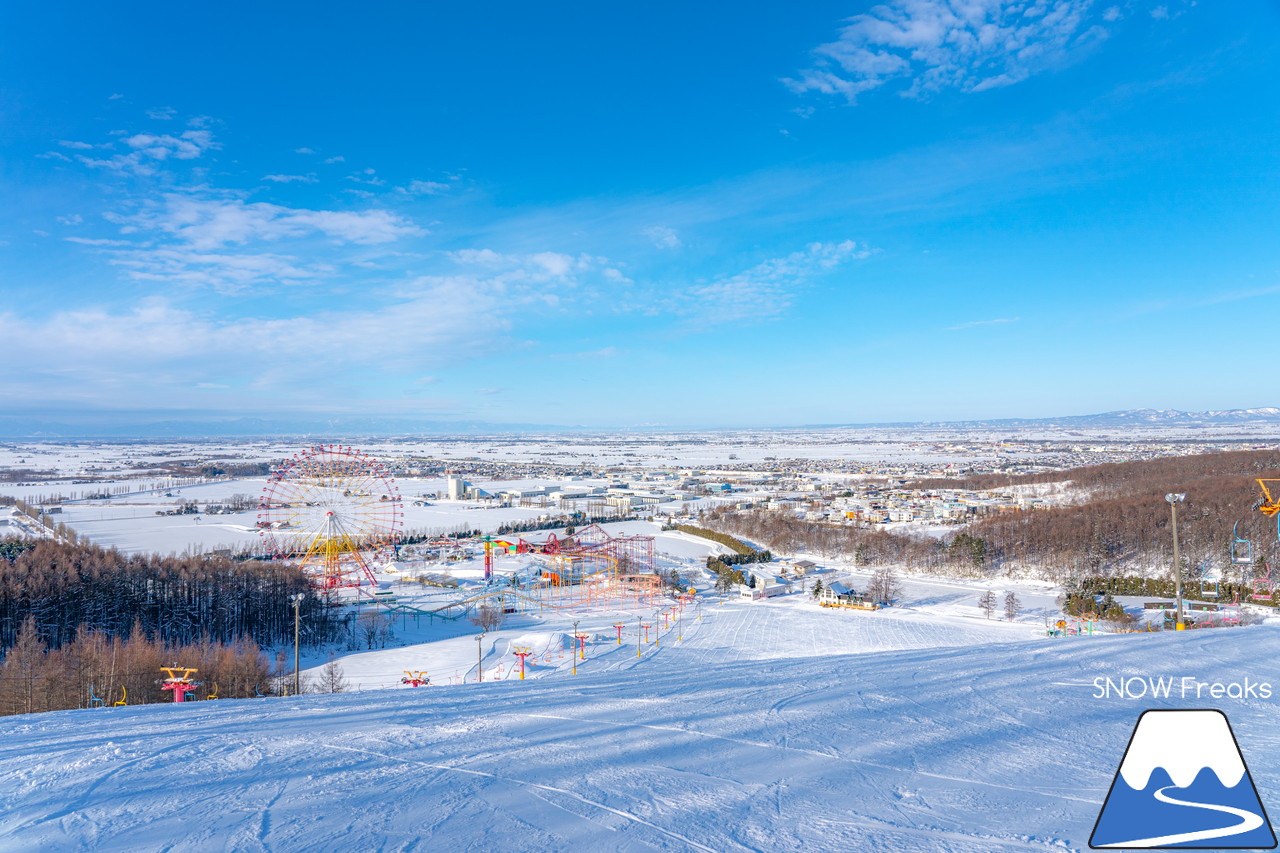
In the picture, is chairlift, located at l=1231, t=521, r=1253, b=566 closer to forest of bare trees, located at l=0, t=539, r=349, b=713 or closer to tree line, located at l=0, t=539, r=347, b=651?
forest of bare trees, located at l=0, t=539, r=349, b=713

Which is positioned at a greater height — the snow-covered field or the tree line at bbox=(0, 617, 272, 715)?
the snow-covered field

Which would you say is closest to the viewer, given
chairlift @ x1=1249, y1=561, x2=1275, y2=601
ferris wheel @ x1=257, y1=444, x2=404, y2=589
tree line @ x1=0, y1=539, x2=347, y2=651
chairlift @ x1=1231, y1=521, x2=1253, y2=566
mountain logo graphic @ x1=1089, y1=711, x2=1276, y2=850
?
mountain logo graphic @ x1=1089, y1=711, x2=1276, y2=850

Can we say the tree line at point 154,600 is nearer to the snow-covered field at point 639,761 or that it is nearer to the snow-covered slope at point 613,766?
the snow-covered field at point 639,761

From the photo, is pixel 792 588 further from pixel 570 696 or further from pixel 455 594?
pixel 570 696

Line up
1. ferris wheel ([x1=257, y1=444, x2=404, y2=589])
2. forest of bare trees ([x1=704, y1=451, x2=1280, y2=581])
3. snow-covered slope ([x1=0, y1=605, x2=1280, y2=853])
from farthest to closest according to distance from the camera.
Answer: forest of bare trees ([x1=704, y1=451, x2=1280, y2=581]), ferris wheel ([x1=257, y1=444, x2=404, y2=589]), snow-covered slope ([x1=0, y1=605, x2=1280, y2=853])

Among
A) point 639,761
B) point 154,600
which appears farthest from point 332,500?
point 639,761

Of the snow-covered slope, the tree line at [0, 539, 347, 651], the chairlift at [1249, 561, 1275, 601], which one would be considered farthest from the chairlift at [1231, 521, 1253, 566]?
the tree line at [0, 539, 347, 651]

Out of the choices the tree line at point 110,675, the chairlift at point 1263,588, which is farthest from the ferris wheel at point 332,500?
the chairlift at point 1263,588
